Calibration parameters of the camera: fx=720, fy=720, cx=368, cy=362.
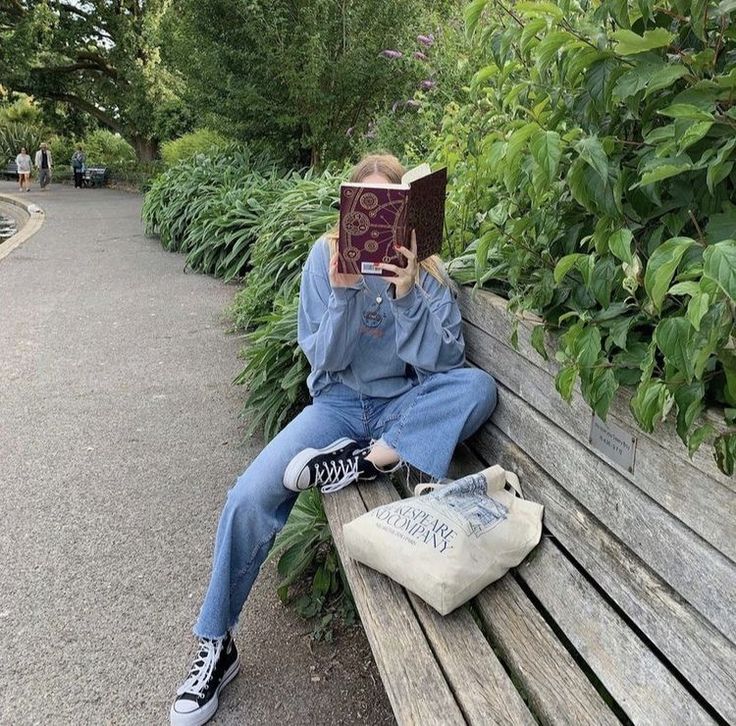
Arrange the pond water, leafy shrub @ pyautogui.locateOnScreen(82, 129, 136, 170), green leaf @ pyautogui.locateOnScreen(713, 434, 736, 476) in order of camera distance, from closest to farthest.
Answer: green leaf @ pyautogui.locateOnScreen(713, 434, 736, 476), the pond water, leafy shrub @ pyautogui.locateOnScreen(82, 129, 136, 170)

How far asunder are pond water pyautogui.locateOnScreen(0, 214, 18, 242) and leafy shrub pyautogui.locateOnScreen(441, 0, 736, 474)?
16393mm

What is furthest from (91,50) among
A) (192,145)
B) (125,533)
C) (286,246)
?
(125,533)

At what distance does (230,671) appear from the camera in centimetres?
243

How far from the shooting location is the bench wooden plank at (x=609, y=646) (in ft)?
4.89

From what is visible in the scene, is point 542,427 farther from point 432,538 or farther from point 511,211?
point 511,211

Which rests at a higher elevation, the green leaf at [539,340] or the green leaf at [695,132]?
the green leaf at [695,132]

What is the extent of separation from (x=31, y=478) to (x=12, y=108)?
43.7 meters

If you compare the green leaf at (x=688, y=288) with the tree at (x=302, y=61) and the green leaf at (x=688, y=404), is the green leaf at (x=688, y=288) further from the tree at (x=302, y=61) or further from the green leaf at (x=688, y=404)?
the tree at (x=302, y=61)

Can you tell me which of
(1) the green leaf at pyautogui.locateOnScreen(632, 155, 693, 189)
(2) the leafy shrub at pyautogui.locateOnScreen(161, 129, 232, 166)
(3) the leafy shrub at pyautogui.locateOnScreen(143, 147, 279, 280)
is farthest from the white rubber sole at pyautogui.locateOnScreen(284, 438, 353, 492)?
(2) the leafy shrub at pyautogui.locateOnScreen(161, 129, 232, 166)

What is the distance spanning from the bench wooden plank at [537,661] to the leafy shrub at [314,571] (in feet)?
3.06

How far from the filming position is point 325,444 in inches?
104

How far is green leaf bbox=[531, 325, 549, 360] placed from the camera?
6.47 feet

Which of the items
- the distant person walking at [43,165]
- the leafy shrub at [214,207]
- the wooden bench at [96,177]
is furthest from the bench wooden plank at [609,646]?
the wooden bench at [96,177]

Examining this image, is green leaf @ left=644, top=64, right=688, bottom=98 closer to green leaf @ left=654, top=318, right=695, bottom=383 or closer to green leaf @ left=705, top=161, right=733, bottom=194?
green leaf @ left=705, top=161, right=733, bottom=194
